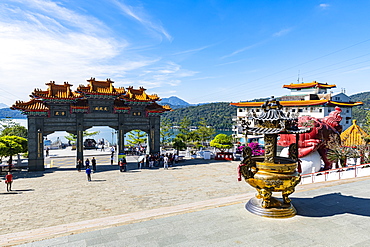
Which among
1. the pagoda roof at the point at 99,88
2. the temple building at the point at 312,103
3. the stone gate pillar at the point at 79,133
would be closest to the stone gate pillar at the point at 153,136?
the pagoda roof at the point at 99,88

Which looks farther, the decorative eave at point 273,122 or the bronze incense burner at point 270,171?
the decorative eave at point 273,122

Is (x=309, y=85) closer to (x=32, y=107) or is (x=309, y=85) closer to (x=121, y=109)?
(x=121, y=109)

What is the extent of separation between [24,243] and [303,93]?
51.9 m

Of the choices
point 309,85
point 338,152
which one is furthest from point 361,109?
point 338,152

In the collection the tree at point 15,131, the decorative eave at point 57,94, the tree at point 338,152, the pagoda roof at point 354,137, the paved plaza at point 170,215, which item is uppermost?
the decorative eave at point 57,94

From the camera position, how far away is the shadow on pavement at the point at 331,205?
7.88 meters

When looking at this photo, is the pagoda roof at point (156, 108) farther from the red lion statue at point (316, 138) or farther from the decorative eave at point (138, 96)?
the red lion statue at point (316, 138)

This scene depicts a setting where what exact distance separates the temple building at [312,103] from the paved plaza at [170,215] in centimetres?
2708

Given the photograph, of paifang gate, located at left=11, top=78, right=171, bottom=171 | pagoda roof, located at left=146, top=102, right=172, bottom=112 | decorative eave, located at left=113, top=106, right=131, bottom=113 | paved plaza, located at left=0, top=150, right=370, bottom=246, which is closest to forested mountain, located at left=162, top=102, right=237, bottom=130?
pagoda roof, located at left=146, top=102, right=172, bottom=112

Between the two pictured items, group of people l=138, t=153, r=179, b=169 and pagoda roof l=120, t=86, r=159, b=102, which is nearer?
group of people l=138, t=153, r=179, b=169

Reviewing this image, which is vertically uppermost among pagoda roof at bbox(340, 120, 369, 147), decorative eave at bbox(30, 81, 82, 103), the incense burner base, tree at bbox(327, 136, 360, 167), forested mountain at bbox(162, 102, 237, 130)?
forested mountain at bbox(162, 102, 237, 130)

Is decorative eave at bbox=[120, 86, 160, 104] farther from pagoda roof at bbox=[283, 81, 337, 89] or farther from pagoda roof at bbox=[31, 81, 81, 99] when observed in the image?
pagoda roof at bbox=[283, 81, 337, 89]

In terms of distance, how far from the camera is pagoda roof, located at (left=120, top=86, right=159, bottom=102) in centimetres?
2186

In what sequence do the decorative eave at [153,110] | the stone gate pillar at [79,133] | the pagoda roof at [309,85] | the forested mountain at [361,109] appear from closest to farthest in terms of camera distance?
the stone gate pillar at [79,133]
the decorative eave at [153,110]
the pagoda roof at [309,85]
the forested mountain at [361,109]
